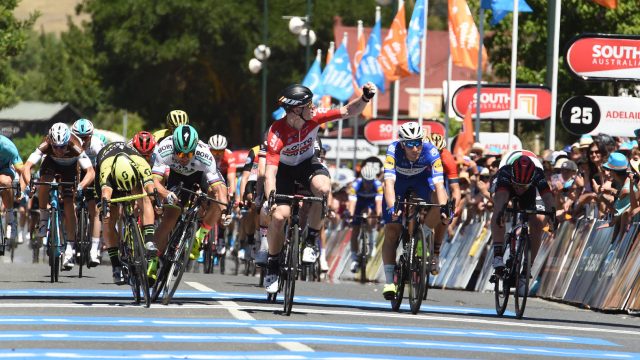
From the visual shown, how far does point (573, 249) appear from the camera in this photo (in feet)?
69.4

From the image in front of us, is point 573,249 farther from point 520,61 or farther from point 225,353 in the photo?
point 520,61

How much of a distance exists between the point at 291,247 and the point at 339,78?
3275 cm

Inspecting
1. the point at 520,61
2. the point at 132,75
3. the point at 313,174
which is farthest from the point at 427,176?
the point at 132,75

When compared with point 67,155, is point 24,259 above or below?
below

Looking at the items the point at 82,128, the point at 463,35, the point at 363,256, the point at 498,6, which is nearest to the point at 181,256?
the point at 82,128

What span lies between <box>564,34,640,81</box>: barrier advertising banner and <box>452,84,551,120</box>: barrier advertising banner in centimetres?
871

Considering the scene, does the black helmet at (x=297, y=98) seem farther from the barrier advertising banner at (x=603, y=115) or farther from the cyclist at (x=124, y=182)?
the barrier advertising banner at (x=603, y=115)

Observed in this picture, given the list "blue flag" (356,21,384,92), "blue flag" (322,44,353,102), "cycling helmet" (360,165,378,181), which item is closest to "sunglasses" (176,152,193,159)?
"cycling helmet" (360,165,378,181)

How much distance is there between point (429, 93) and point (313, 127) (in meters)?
87.5

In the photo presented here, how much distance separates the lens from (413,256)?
17078 mm

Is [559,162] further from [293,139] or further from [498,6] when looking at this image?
[498,6]

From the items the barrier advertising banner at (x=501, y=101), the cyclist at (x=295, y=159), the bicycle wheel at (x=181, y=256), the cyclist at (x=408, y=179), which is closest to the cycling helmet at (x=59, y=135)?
the bicycle wheel at (x=181, y=256)

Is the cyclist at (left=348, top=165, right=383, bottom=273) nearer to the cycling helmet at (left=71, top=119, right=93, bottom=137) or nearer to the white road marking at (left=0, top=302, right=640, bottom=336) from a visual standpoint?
the cycling helmet at (left=71, top=119, right=93, bottom=137)

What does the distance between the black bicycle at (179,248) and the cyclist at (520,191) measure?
9.48 feet
